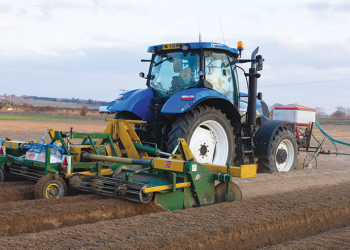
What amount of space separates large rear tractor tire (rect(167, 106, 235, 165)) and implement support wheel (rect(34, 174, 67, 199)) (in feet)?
5.41

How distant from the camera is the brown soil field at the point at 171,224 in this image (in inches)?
130

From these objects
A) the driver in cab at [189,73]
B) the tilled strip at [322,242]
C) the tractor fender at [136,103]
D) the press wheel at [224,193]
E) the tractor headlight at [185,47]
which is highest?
the tractor headlight at [185,47]

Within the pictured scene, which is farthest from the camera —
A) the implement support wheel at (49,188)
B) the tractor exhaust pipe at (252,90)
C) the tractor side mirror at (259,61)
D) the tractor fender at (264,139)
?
the tractor fender at (264,139)

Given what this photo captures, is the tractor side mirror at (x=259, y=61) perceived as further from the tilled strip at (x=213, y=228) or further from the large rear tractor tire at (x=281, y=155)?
the tilled strip at (x=213, y=228)

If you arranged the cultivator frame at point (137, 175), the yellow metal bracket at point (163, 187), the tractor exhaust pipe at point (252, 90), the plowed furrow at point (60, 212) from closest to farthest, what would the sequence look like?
the plowed furrow at point (60, 212)
the yellow metal bracket at point (163, 187)
the cultivator frame at point (137, 175)
the tractor exhaust pipe at point (252, 90)

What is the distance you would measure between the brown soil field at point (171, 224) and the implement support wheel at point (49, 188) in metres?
0.31

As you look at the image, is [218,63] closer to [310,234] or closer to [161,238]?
[310,234]

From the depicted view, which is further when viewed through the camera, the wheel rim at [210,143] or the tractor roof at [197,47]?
the tractor roof at [197,47]

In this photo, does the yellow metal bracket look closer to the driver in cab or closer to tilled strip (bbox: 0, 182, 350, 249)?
tilled strip (bbox: 0, 182, 350, 249)

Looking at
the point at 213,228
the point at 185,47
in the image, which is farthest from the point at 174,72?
the point at 213,228

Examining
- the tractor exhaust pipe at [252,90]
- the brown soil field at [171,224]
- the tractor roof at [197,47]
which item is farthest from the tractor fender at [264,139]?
the brown soil field at [171,224]

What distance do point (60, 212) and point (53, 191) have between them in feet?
2.96

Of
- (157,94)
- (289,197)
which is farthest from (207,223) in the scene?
(157,94)

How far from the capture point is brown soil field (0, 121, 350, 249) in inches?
130
